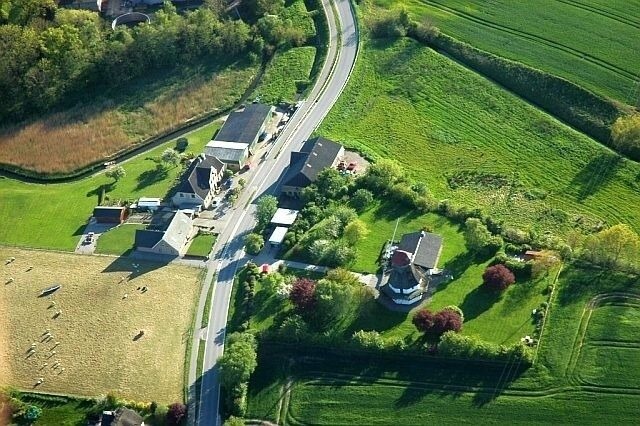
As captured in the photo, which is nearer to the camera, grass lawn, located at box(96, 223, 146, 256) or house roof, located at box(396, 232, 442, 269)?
house roof, located at box(396, 232, 442, 269)

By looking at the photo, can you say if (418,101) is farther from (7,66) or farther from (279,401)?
(7,66)

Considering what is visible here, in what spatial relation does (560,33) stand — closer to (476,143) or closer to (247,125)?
(476,143)

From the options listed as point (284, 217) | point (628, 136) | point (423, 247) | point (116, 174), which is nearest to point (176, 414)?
point (284, 217)

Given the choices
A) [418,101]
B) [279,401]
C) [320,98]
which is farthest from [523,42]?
[279,401]

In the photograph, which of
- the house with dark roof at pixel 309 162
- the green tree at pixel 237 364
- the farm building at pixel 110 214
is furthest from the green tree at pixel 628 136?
the farm building at pixel 110 214

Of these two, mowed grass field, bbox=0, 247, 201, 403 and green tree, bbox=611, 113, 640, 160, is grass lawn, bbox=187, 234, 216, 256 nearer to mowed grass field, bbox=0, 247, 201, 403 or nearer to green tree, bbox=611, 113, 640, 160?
mowed grass field, bbox=0, 247, 201, 403

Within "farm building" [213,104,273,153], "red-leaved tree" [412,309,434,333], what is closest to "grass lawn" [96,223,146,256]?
"farm building" [213,104,273,153]
